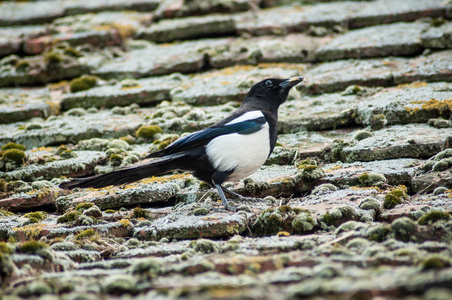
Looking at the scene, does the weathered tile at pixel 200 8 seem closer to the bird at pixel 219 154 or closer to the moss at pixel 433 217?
the bird at pixel 219 154

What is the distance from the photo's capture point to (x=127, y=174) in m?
3.59

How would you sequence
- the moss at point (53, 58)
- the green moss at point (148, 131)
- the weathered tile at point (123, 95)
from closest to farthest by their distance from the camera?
the green moss at point (148, 131) → the weathered tile at point (123, 95) → the moss at point (53, 58)

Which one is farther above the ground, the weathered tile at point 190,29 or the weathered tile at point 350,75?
the weathered tile at point 190,29

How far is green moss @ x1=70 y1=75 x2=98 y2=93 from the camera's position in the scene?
5.44 m

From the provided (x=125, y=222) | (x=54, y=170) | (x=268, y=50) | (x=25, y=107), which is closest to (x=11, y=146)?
(x=54, y=170)

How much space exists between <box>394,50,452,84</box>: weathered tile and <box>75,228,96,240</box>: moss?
10.4 ft

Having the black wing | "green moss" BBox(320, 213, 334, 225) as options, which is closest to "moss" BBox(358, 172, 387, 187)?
"green moss" BBox(320, 213, 334, 225)

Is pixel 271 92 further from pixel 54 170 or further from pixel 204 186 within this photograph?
pixel 54 170

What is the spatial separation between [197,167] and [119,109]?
5.20 feet

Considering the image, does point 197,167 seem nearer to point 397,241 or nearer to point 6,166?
point 6,166

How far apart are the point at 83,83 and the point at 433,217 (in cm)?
416

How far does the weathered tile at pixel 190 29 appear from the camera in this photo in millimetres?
6273

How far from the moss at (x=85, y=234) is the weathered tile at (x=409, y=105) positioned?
2.40 metres

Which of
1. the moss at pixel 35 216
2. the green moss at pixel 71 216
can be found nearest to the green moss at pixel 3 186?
the moss at pixel 35 216
